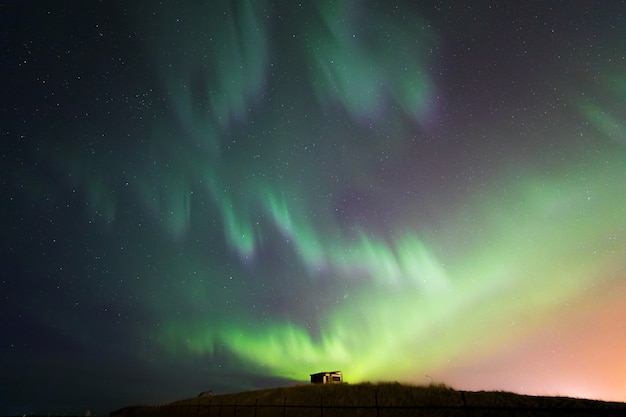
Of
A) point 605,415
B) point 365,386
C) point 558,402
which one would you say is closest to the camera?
point 605,415

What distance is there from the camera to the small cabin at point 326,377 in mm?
66863

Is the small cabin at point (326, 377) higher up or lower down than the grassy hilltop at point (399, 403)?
higher up

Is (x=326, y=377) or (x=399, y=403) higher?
(x=326, y=377)

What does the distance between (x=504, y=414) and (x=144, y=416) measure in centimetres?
5970

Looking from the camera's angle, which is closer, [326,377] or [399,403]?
[399,403]

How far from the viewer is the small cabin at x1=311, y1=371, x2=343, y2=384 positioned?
6686 centimetres

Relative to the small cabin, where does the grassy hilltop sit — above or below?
below

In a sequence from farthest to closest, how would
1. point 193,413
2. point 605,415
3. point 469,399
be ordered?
point 193,413 < point 469,399 < point 605,415

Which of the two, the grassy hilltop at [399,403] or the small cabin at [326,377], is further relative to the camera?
the small cabin at [326,377]

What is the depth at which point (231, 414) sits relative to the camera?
121 feet

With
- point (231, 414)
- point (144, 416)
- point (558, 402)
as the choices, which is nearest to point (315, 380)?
point (144, 416)

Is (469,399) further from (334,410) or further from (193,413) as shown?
(193,413)

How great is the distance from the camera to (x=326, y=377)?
6725 centimetres

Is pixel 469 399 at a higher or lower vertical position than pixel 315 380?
lower
